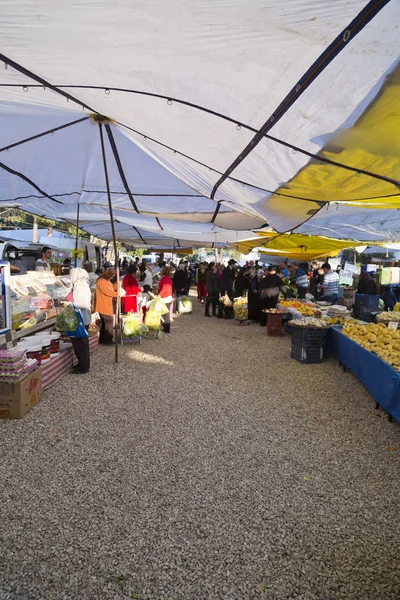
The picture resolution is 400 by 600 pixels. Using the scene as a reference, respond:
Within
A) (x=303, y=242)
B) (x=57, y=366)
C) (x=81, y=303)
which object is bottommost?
(x=57, y=366)

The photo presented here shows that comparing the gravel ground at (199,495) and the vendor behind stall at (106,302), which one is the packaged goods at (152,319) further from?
the gravel ground at (199,495)

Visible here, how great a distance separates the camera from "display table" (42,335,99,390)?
5.52 m

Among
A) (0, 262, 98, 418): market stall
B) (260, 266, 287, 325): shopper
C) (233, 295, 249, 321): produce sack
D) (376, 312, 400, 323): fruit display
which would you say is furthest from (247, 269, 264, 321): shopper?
(0, 262, 98, 418): market stall

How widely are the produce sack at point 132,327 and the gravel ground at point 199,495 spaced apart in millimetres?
2647

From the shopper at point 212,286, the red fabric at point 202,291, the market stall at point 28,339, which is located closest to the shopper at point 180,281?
the shopper at point 212,286

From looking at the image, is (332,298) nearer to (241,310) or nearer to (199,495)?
(241,310)

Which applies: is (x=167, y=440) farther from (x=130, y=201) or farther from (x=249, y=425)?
(x=130, y=201)

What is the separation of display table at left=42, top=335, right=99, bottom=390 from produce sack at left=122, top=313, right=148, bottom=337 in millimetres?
1874

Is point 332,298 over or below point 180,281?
below

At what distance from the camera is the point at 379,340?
245 inches

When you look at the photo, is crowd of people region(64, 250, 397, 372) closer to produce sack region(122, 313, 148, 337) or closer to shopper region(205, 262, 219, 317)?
shopper region(205, 262, 219, 317)

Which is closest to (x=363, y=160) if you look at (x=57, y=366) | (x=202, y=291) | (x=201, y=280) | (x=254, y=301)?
(x=57, y=366)

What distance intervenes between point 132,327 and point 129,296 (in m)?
1.46

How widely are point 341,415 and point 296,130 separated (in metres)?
3.46
